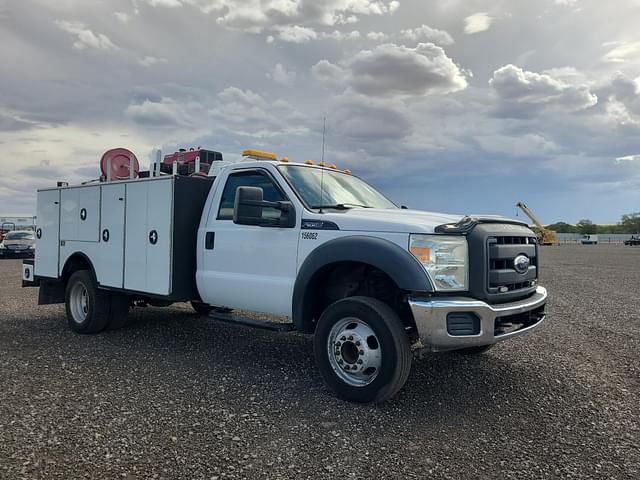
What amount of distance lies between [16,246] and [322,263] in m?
22.8

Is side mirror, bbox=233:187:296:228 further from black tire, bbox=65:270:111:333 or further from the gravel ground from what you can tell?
black tire, bbox=65:270:111:333

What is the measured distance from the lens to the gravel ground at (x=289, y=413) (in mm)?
3348

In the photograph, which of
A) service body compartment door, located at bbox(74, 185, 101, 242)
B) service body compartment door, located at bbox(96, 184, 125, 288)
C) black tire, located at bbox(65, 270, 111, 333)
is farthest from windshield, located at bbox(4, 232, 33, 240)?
service body compartment door, located at bbox(96, 184, 125, 288)

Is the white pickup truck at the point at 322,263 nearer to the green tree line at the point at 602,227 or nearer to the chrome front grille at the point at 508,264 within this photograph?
the chrome front grille at the point at 508,264

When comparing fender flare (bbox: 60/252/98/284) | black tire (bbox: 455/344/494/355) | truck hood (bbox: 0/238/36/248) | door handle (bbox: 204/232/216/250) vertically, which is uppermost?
door handle (bbox: 204/232/216/250)

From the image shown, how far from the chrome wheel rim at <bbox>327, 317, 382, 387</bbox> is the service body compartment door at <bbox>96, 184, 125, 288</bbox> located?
3403 mm

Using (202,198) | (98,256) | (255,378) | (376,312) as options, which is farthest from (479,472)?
(98,256)

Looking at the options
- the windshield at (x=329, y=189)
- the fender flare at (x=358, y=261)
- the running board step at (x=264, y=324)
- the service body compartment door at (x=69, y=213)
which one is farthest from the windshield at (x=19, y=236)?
the fender flare at (x=358, y=261)

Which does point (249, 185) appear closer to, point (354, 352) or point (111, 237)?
point (354, 352)

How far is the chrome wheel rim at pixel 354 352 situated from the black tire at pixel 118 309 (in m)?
3.86

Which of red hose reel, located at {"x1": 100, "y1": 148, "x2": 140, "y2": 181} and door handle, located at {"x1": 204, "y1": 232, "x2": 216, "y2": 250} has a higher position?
red hose reel, located at {"x1": 100, "y1": 148, "x2": 140, "y2": 181}

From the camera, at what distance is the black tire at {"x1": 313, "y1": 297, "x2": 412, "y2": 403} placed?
4121 mm

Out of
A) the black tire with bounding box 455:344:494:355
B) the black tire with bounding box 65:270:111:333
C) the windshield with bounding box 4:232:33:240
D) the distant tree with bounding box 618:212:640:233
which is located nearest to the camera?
the black tire with bounding box 455:344:494:355

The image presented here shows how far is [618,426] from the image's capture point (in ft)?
13.4
